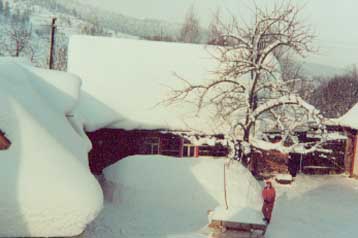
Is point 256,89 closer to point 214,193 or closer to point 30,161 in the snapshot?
point 214,193

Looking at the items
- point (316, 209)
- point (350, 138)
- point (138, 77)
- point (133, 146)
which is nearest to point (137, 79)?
point (138, 77)

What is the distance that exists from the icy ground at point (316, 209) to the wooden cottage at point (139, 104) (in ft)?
11.1

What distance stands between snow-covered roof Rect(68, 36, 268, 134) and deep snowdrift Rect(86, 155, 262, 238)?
3.07 m

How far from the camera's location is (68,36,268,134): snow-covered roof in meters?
19.9

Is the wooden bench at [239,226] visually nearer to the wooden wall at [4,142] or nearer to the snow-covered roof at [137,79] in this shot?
the wooden wall at [4,142]

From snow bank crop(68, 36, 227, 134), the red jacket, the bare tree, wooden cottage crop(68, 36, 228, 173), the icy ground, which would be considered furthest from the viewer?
the bare tree

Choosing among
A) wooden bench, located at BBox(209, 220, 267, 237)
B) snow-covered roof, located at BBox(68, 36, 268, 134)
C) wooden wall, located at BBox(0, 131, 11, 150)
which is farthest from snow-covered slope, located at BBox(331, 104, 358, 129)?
wooden wall, located at BBox(0, 131, 11, 150)

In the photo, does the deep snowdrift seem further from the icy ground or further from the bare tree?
the bare tree

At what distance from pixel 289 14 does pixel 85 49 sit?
9099mm

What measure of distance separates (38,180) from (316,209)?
37.1 ft

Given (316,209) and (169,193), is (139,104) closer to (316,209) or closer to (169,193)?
(169,193)

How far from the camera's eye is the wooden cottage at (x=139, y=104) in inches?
780

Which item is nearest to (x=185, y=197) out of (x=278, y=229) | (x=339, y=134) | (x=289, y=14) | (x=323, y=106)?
(x=278, y=229)

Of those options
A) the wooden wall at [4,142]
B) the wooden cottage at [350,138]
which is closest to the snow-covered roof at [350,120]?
the wooden cottage at [350,138]
